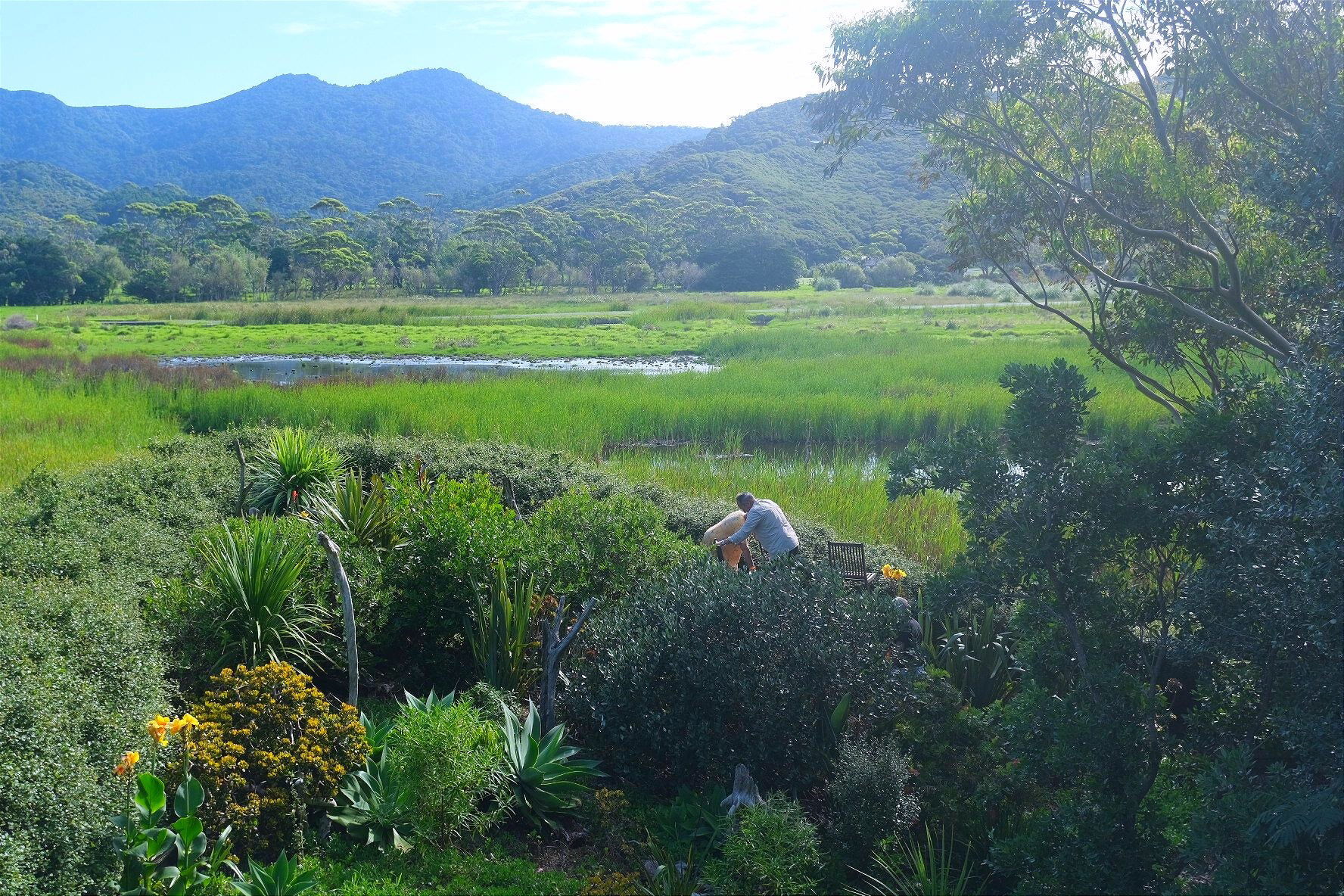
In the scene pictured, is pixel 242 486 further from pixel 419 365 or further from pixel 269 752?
pixel 419 365

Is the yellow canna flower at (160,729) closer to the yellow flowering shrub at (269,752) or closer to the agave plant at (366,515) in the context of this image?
the yellow flowering shrub at (269,752)

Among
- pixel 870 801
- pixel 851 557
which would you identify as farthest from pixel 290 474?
pixel 870 801

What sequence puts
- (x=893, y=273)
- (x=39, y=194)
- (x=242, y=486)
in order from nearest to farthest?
(x=242, y=486), (x=893, y=273), (x=39, y=194)

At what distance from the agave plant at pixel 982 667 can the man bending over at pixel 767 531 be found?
204cm

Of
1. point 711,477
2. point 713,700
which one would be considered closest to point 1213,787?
point 713,700

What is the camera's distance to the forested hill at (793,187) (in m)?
104

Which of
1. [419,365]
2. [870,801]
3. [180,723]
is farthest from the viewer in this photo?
[419,365]

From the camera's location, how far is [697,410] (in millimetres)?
20438

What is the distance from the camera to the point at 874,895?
4.57m

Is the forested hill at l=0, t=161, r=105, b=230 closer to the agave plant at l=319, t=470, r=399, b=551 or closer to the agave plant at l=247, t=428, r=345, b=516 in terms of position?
the agave plant at l=247, t=428, r=345, b=516

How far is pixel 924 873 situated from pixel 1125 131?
300 inches

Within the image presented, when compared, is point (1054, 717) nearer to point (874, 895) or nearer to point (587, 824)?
point (874, 895)

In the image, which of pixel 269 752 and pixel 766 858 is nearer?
pixel 766 858

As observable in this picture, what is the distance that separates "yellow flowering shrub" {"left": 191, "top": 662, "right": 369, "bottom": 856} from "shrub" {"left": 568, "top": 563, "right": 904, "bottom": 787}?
159 cm
